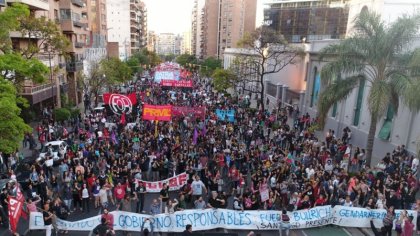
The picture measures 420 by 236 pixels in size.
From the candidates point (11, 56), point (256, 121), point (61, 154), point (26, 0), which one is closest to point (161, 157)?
point (61, 154)

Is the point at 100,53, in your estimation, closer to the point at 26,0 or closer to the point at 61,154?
→ the point at 26,0

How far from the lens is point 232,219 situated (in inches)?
477

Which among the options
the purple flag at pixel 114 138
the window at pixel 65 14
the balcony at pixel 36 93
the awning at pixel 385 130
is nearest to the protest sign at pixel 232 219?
the purple flag at pixel 114 138

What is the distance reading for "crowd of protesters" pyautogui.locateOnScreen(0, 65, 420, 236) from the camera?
1281 cm

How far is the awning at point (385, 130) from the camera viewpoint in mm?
22719

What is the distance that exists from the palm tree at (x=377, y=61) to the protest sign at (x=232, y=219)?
608 centimetres

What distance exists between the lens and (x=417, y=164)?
55.9 ft

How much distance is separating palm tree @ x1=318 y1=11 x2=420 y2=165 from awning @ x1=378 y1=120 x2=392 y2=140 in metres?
5.03

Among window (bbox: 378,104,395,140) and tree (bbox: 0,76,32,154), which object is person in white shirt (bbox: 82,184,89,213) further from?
window (bbox: 378,104,395,140)

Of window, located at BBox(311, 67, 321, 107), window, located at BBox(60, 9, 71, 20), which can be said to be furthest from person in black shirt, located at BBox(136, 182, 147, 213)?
window, located at BBox(60, 9, 71, 20)

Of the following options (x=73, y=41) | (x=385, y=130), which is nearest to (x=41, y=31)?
(x=73, y=41)

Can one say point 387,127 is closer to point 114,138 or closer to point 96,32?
point 114,138

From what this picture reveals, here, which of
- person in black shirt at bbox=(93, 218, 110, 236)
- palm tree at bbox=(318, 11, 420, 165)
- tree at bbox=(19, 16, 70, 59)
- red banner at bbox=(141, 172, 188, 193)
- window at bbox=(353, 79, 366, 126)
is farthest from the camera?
window at bbox=(353, 79, 366, 126)

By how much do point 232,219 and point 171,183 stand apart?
4377mm
